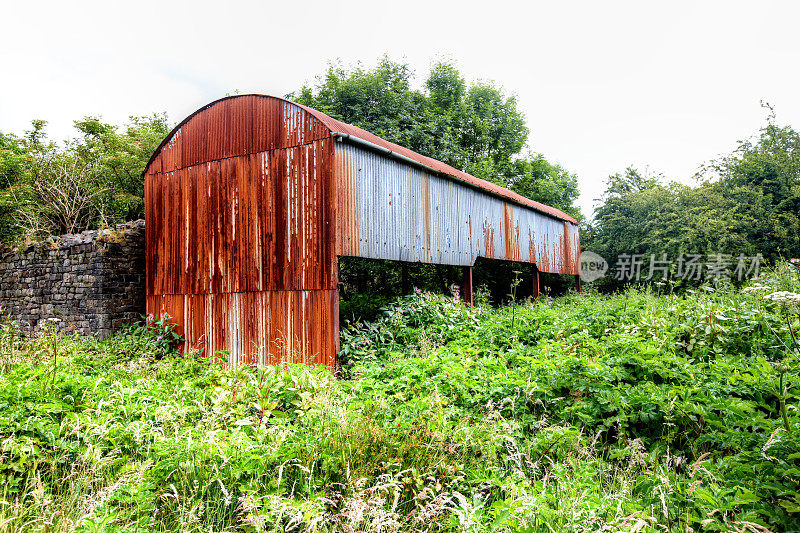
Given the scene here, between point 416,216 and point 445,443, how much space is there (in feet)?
23.1

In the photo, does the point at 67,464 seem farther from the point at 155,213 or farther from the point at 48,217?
the point at 48,217

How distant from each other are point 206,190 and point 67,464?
7498 millimetres

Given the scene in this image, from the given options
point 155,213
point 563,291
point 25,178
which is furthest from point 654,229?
point 25,178

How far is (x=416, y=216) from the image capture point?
10.6 meters

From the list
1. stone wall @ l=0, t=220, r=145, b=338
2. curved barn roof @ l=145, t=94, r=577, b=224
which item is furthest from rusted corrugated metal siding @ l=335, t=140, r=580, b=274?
stone wall @ l=0, t=220, r=145, b=338

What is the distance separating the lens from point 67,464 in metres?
3.94

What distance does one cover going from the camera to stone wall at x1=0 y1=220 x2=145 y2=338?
1098 cm

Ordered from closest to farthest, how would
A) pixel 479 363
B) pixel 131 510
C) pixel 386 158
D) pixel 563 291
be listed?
pixel 131 510, pixel 479 363, pixel 386 158, pixel 563 291

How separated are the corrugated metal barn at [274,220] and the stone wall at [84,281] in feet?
1.95

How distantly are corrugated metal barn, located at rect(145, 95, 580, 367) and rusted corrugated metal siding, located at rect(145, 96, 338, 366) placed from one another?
0.03 m

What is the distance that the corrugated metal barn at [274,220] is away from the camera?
863 cm

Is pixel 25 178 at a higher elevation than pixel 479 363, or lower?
higher

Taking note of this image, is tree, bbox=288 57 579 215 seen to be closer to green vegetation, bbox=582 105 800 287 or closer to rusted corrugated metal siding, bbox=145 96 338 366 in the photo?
green vegetation, bbox=582 105 800 287

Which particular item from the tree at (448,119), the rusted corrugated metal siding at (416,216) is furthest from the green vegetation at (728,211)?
the rusted corrugated metal siding at (416,216)
